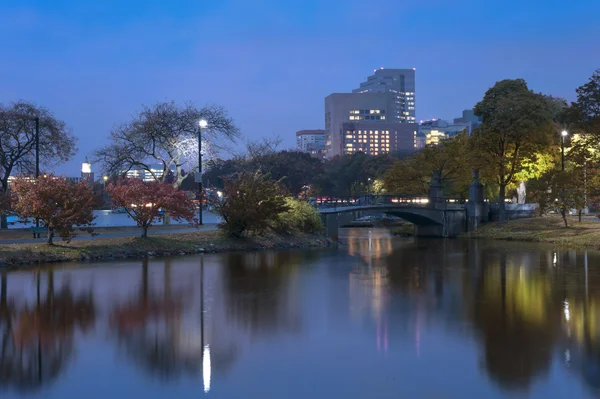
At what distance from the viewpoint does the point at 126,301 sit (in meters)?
19.2

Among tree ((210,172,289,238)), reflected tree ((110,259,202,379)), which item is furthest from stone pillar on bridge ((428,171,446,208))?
reflected tree ((110,259,202,379))

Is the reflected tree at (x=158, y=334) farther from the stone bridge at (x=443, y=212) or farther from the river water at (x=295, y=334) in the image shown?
the stone bridge at (x=443, y=212)

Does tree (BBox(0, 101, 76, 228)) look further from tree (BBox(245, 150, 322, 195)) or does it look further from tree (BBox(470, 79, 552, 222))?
tree (BBox(470, 79, 552, 222))

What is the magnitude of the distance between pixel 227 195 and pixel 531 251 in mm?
20177

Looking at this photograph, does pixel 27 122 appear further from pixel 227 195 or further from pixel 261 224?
pixel 261 224

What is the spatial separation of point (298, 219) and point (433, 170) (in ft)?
87.8

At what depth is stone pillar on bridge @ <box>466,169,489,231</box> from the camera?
196 ft

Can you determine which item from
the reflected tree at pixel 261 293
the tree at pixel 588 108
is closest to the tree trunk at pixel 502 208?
the tree at pixel 588 108

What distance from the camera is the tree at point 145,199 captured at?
1353 inches

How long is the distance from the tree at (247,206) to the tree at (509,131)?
2699 centimetres

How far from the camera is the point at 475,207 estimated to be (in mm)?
59625

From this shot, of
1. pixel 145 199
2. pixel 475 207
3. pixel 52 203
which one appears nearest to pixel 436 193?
pixel 475 207

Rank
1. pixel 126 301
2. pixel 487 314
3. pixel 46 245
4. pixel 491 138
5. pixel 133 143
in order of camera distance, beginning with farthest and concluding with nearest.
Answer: pixel 491 138, pixel 133 143, pixel 46 245, pixel 126 301, pixel 487 314

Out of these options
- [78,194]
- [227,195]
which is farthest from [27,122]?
[227,195]
